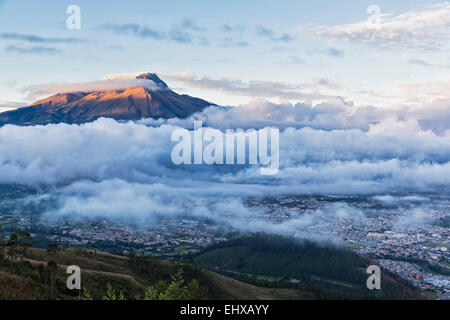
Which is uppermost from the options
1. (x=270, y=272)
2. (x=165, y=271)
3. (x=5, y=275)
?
(x=5, y=275)
